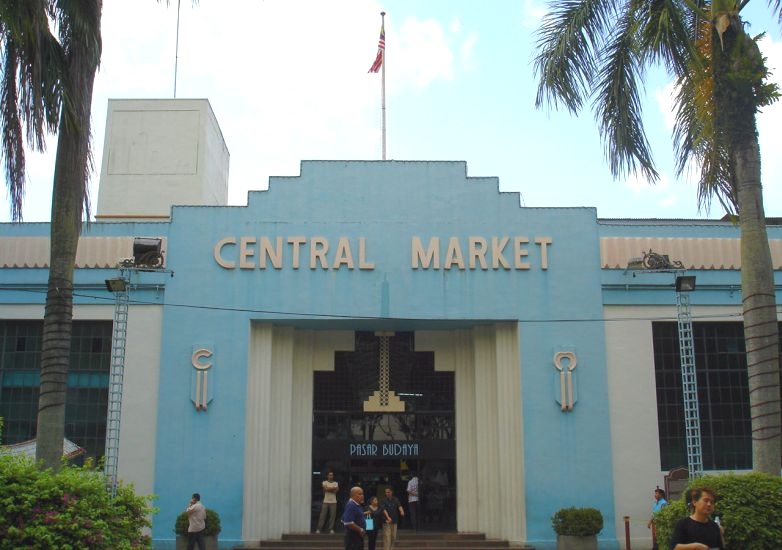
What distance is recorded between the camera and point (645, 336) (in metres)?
23.3

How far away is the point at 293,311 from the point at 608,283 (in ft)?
26.9

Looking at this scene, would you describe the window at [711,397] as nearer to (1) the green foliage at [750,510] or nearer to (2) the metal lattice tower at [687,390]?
(2) the metal lattice tower at [687,390]

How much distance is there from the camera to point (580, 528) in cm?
2105

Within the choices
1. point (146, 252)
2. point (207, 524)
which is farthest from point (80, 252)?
point (207, 524)

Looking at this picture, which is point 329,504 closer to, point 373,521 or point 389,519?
point 389,519

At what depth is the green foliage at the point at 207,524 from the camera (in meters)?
20.6

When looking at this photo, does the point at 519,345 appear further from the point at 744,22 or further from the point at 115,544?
the point at 115,544

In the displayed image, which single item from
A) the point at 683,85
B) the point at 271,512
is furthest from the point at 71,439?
the point at 683,85

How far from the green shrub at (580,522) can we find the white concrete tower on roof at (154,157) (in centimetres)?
1624

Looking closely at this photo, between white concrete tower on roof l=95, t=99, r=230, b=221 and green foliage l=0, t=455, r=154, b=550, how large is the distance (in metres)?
18.5

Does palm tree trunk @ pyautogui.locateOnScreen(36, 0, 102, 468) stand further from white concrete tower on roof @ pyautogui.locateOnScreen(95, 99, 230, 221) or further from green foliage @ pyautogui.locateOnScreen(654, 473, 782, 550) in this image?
white concrete tower on roof @ pyautogui.locateOnScreen(95, 99, 230, 221)

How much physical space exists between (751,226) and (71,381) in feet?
55.9

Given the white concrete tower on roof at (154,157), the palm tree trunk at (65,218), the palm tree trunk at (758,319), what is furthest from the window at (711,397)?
the white concrete tower on roof at (154,157)

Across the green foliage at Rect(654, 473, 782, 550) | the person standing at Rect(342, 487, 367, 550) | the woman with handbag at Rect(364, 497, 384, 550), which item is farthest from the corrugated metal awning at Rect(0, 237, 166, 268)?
the green foliage at Rect(654, 473, 782, 550)
